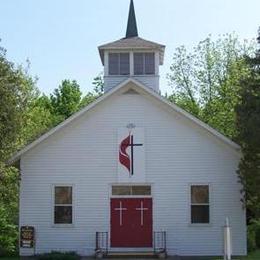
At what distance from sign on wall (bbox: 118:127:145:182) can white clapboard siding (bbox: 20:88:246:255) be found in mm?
238

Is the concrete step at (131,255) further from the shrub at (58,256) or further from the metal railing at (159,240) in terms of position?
the shrub at (58,256)

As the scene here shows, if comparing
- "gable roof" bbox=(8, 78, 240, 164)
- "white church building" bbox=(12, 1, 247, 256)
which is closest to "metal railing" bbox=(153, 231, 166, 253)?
"white church building" bbox=(12, 1, 247, 256)

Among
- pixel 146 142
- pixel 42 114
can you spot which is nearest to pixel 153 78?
pixel 146 142

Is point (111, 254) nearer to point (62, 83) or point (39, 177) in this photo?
point (39, 177)

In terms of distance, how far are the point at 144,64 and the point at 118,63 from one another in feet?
3.99

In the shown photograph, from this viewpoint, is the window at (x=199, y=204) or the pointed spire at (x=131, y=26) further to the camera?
the pointed spire at (x=131, y=26)

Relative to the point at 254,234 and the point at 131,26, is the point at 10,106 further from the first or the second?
the point at 254,234

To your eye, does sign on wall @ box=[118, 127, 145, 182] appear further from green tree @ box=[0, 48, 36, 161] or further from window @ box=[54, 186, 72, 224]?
green tree @ box=[0, 48, 36, 161]

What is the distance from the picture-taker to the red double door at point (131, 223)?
26984 mm

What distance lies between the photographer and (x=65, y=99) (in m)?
68.2

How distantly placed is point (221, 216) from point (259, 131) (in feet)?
16.1

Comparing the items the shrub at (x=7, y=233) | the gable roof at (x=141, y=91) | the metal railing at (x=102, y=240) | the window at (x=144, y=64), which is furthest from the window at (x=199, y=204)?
the shrub at (x=7, y=233)

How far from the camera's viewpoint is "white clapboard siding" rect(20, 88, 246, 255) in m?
26.9

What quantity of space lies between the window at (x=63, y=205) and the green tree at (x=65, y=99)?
39130mm
